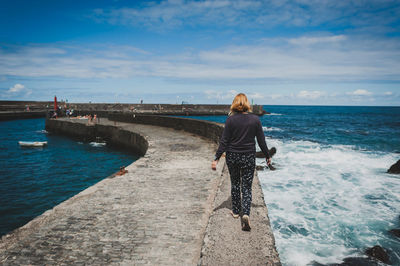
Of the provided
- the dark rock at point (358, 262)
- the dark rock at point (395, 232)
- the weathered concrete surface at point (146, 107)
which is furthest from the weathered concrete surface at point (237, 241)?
the weathered concrete surface at point (146, 107)

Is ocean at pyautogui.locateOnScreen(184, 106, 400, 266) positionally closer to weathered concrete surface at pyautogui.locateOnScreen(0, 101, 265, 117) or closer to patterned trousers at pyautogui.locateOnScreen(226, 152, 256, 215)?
patterned trousers at pyautogui.locateOnScreen(226, 152, 256, 215)

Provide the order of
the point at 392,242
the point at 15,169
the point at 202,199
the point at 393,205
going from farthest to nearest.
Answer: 1. the point at 15,169
2. the point at 393,205
3. the point at 392,242
4. the point at 202,199

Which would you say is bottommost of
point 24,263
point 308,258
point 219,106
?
point 308,258

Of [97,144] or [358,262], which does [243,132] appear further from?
[97,144]

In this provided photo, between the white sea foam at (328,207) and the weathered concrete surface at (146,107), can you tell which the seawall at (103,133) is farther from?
the weathered concrete surface at (146,107)

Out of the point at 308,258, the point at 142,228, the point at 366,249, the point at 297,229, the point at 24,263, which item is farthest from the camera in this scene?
the point at 297,229

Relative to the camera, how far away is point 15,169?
11.3 meters

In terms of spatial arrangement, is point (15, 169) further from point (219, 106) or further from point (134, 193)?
point (219, 106)

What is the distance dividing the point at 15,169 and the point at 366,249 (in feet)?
47.5

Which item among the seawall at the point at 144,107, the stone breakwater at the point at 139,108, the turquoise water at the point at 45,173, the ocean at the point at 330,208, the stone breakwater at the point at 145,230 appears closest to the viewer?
the stone breakwater at the point at 145,230

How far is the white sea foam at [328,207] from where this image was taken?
5.33 metres

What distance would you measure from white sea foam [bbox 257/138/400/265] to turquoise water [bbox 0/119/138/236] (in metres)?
7.14

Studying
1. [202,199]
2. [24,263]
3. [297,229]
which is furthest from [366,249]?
[24,263]

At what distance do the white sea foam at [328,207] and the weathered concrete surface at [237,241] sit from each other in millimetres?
2512
